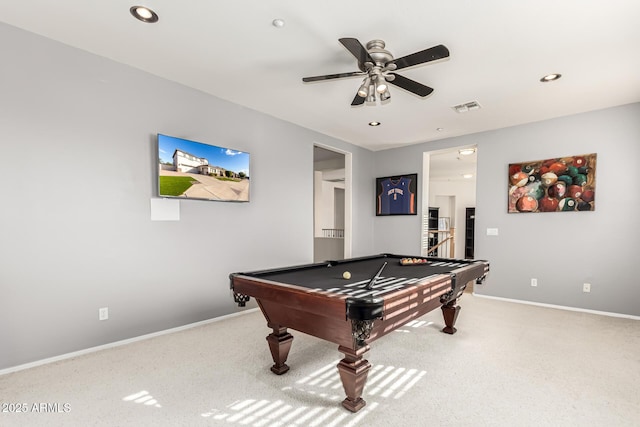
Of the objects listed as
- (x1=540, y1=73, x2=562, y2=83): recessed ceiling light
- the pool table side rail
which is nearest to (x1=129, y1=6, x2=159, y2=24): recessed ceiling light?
the pool table side rail

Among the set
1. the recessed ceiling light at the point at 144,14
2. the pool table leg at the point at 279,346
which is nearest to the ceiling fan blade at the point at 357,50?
the recessed ceiling light at the point at 144,14

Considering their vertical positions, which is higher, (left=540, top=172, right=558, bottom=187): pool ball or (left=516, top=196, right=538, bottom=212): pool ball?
(left=540, top=172, right=558, bottom=187): pool ball

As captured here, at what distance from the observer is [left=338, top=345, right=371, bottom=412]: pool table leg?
1.72 metres

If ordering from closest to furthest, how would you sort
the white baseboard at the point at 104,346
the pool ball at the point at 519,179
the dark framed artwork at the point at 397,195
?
the white baseboard at the point at 104,346, the pool ball at the point at 519,179, the dark framed artwork at the point at 397,195

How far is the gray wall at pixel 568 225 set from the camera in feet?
11.8

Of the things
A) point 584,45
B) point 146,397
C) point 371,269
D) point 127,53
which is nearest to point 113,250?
point 146,397

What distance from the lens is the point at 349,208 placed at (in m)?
5.51

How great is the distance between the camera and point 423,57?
2062mm

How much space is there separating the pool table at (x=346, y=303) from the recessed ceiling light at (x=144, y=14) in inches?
75.7

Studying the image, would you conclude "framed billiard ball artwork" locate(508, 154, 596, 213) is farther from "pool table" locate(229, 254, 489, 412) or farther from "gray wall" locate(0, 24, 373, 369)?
"gray wall" locate(0, 24, 373, 369)

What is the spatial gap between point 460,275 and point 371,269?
0.74 metres

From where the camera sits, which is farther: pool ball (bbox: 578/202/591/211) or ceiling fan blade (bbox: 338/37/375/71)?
pool ball (bbox: 578/202/591/211)

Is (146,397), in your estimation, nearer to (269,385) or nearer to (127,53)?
(269,385)

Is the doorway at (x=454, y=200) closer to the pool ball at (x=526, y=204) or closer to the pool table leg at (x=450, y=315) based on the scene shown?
the pool ball at (x=526, y=204)
